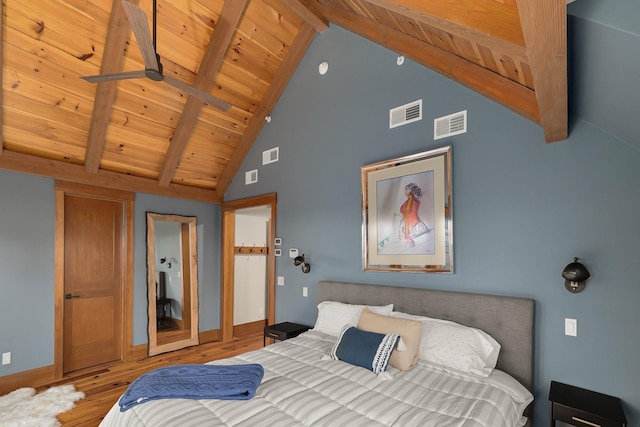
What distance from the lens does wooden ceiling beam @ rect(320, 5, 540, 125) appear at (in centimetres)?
239

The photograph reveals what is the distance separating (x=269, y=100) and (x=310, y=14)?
4.10ft

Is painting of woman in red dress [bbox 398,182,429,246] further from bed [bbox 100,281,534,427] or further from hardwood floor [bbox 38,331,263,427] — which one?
hardwood floor [bbox 38,331,263,427]

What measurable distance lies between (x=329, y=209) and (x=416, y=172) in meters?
1.18

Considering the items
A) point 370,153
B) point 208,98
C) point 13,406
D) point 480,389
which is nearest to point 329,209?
point 370,153

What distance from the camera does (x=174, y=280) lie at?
16.6ft

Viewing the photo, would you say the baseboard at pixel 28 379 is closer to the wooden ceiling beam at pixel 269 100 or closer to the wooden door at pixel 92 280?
the wooden door at pixel 92 280

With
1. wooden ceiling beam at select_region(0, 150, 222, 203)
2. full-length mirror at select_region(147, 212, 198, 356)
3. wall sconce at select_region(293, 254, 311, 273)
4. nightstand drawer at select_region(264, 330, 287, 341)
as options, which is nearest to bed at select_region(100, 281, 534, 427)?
nightstand drawer at select_region(264, 330, 287, 341)

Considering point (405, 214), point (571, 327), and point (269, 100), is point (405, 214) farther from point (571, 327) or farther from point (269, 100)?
point (269, 100)

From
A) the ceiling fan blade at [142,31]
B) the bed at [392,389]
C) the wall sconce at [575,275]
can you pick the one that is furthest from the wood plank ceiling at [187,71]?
the bed at [392,389]

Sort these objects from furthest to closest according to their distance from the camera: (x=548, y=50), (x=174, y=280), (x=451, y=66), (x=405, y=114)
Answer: (x=174, y=280)
(x=405, y=114)
(x=451, y=66)
(x=548, y=50)

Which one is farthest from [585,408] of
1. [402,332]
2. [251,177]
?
[251,177]

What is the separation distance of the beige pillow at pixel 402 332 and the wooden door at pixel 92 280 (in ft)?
11.7

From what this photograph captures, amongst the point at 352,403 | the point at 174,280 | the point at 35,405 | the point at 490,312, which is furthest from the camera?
the point at 174,280

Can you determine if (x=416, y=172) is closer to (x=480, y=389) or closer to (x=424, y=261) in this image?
(x=424, y=261)
